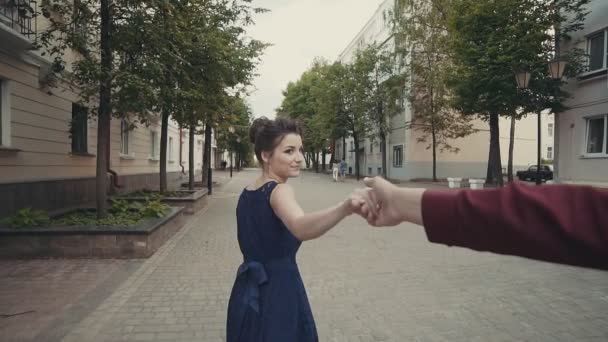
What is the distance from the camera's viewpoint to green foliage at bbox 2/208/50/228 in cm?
699

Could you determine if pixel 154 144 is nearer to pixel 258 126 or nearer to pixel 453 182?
pixel 453 182

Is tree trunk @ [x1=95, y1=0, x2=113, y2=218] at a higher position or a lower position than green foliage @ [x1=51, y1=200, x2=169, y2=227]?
higher

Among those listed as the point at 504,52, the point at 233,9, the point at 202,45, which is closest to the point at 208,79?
the point at 202,45

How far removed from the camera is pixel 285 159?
2195 mm

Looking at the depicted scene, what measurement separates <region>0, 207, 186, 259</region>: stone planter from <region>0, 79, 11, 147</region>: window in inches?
140

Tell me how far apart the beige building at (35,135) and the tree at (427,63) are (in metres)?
20.2

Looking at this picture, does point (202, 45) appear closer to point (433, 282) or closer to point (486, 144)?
point (433, 282)

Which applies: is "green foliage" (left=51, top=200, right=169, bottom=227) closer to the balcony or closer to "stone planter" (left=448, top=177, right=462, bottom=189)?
the balcony

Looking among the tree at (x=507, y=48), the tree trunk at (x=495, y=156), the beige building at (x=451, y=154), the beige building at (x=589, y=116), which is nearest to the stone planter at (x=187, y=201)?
the tree at (x=507, y=48)

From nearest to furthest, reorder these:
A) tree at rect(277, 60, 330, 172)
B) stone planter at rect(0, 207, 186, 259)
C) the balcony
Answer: stone planter at rect(0, 207, 186, 259) → the balcony → tree at rect(277, 60, 330, 172)

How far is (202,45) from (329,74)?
2732cm

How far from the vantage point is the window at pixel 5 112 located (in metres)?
9.25

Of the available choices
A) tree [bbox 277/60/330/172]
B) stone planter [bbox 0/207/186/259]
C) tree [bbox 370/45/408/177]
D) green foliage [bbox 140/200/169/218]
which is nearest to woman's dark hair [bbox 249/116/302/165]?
stone planter [bbox 0/207/186/259]

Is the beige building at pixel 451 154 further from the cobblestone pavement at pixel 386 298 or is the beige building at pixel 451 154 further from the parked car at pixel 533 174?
the cobblestone pavement at pixel 386 298
